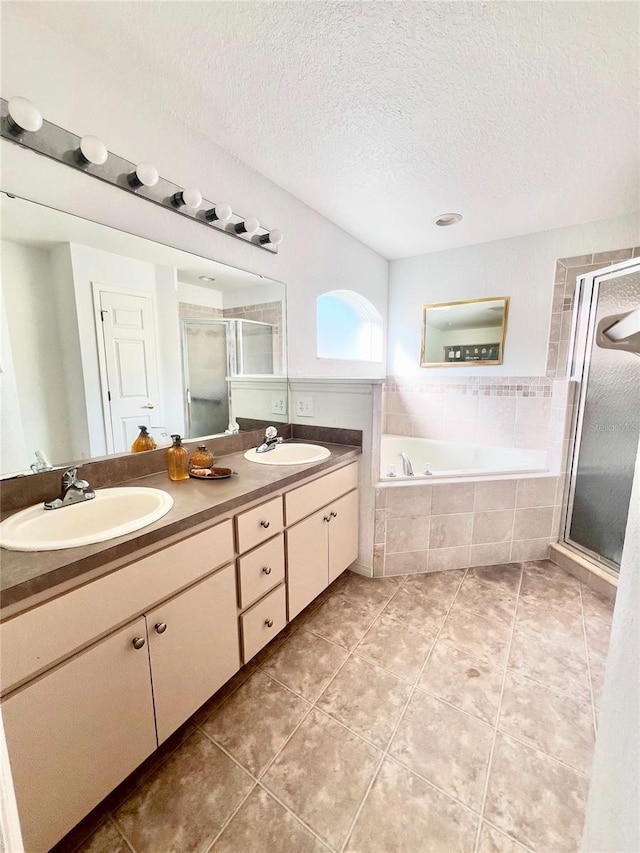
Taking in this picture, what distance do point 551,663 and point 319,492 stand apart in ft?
4.08

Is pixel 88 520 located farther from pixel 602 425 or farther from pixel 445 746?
pixel 602 425

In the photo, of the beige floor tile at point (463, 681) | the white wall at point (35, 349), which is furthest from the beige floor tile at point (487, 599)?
the white wall at point (35, 349)

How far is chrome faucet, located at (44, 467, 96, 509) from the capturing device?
1.07m

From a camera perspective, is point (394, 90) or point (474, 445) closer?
point (394, 90)

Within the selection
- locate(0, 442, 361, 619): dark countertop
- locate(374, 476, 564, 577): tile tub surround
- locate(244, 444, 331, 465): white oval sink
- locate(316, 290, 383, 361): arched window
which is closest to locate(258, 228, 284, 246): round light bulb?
locate(316, 290, 383, 361): arched window

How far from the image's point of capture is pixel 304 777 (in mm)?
1032

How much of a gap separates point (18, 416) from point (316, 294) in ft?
5.96

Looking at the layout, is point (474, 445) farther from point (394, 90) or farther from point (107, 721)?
point (107, 721)

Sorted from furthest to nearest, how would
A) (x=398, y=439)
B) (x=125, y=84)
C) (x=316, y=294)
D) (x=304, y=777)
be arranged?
(x=398, y=439)
(x=316, y=294)
(x=125, y=84)
(x=304, y=777)

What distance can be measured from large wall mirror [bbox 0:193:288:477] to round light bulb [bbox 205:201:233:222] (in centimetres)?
21

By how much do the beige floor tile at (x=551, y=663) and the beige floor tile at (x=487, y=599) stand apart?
138 millimetres

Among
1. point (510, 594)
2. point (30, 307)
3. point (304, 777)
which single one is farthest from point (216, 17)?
point (510, 594)

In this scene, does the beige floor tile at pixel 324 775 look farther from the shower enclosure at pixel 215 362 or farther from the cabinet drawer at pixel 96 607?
the shower enclosure at pixel 215 362

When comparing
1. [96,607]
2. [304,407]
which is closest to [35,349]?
[96,607]
